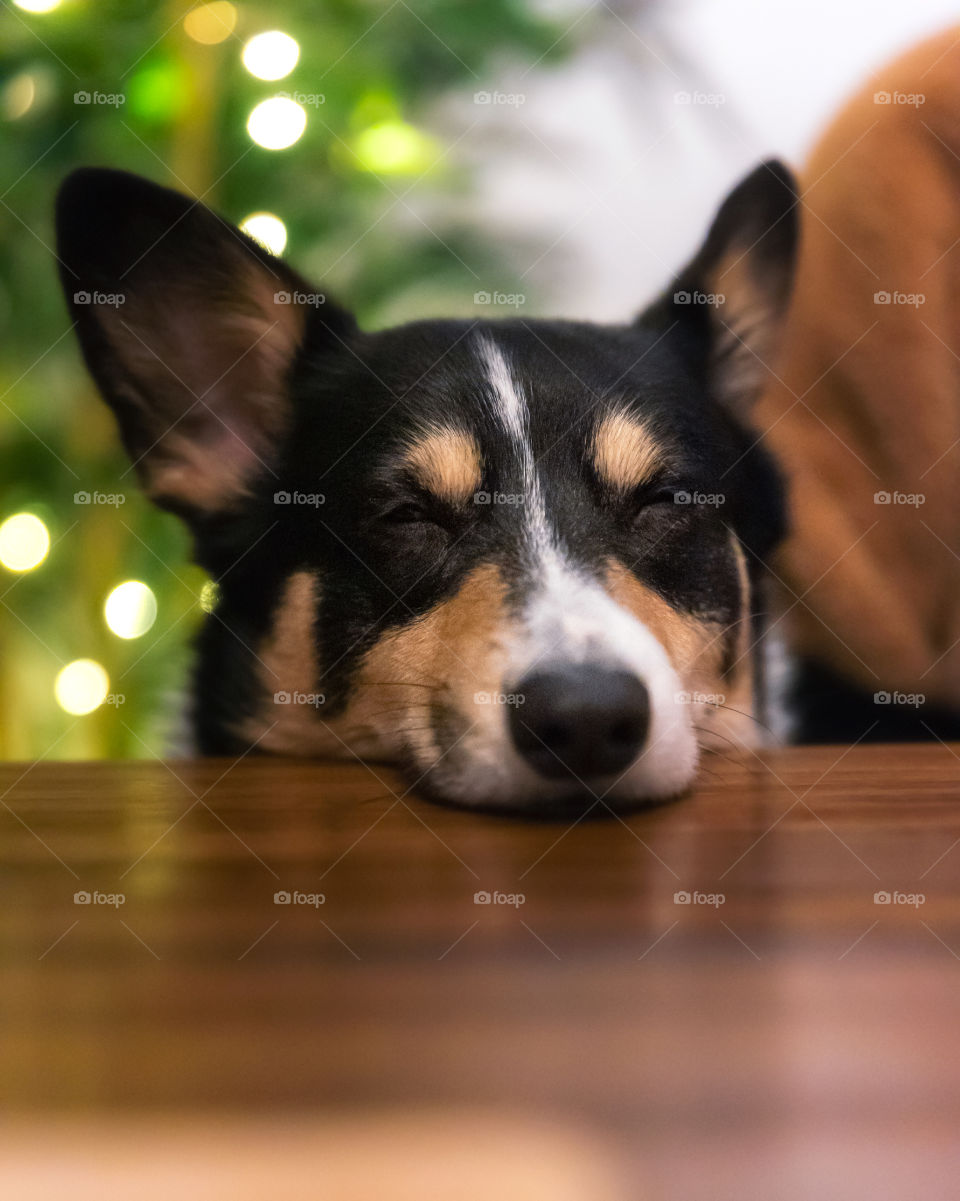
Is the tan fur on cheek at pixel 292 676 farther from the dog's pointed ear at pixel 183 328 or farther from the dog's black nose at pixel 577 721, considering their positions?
the dog's black nose at pixel 577 721

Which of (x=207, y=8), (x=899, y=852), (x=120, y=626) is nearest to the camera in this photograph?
(x=899, y=852)

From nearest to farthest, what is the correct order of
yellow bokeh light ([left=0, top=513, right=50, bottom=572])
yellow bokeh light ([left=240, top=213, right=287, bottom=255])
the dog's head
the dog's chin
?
the dog's chin < the dog's head < yellow bokeh light ([left=240, top=213, right=287, bottom=255]) < yellow bokeh light ([left=0, top=513, right=50, bottom=572])

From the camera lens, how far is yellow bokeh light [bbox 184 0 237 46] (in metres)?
1.42

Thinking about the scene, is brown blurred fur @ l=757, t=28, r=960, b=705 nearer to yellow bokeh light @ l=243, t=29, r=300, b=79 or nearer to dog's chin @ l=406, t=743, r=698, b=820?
dog's chin @ l=406, t=743, r=698, b=820

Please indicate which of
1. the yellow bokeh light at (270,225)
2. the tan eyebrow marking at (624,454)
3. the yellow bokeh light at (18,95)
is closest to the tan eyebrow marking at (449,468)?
the tan eyebrow marking at (624,454)

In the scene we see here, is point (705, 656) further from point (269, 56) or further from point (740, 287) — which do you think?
point (269, 56)

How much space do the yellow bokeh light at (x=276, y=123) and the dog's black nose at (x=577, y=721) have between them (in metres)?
1.03

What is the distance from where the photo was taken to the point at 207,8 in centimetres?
142

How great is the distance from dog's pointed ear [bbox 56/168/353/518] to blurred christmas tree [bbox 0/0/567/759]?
0.17 metres

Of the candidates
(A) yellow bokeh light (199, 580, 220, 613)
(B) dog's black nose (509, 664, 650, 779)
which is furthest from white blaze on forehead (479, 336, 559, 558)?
(A) yellow bokeh light (199, 580, 220, 613)

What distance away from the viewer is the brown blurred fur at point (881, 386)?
128 cm

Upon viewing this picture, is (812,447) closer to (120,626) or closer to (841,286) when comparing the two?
(841,286)

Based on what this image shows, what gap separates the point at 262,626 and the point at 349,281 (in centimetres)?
55

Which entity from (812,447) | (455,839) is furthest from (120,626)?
(812,447)
